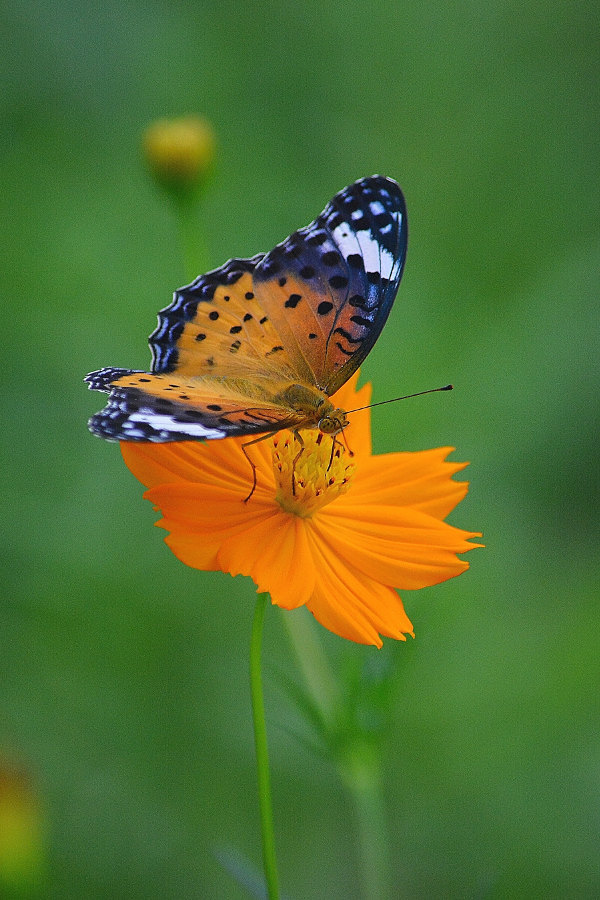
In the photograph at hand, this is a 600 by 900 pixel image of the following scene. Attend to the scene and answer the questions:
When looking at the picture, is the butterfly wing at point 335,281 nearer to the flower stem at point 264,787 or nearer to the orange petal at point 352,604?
the orange petal at point 352,604

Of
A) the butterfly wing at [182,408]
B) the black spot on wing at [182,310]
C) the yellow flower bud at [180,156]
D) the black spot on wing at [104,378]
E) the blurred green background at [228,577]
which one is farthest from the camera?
the blurred green background at [228,577]

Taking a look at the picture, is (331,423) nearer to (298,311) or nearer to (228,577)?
(298,311)

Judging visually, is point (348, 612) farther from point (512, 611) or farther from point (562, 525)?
point (562, 525)

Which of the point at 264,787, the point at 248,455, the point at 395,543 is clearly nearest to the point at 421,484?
the point at 395,543

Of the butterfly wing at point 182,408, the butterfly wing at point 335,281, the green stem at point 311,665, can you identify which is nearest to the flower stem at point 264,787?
the butterfly wing at point 182,408

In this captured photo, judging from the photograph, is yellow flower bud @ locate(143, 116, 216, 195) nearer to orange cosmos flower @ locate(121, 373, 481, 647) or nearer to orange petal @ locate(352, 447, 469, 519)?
orange cosmos flower @ locate(121, 373, 481, 647)

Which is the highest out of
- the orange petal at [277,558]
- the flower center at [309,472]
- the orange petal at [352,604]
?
the flower center at [309,472]

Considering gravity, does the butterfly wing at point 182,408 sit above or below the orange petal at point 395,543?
above

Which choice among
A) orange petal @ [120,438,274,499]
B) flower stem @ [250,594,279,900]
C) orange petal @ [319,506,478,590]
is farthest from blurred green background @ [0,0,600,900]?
flower stem @ [250,594,279,900]
